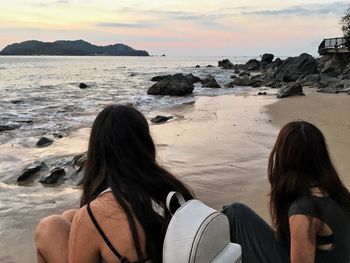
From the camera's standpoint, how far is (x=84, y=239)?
→ 2305mm

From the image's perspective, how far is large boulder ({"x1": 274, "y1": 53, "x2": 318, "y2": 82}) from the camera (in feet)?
122

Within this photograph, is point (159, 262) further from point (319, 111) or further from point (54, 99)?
point (54, 99)

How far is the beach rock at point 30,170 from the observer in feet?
27.9

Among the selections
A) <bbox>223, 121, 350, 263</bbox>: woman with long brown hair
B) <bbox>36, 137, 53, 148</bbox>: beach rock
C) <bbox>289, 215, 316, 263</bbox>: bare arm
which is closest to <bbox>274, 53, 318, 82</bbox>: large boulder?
<bbox>36, 137, 53, 148</bbox>: beach rock

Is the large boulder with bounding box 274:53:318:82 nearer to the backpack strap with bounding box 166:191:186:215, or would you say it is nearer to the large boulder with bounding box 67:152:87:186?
the large boulder with bounding box 67:152:87:186

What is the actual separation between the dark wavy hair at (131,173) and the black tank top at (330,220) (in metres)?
0.69

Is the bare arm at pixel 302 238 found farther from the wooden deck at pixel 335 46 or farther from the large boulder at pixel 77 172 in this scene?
the wooden deck at pixel 335 46

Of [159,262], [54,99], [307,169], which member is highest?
[307,169]

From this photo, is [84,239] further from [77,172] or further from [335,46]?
[335,46]

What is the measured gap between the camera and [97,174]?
2572 mm

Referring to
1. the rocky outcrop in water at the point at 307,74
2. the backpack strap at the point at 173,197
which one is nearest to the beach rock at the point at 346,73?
the rocky outcrop in water at the point at 307,74

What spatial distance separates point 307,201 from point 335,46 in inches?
1566

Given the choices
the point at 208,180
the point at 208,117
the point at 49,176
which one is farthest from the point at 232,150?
the point at 208,117

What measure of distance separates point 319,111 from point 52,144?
31.1ft
